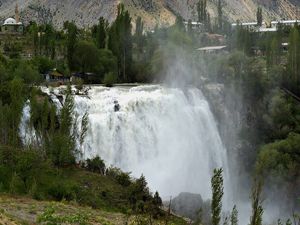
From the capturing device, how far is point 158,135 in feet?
162

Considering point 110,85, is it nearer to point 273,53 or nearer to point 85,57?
point 85,57

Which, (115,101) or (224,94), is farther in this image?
(224,94)

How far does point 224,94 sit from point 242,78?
17.6 feet

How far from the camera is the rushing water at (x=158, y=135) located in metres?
44.5

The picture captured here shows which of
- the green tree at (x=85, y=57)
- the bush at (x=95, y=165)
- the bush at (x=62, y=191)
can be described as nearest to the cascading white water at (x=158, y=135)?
the bush at (x=95, y=165)

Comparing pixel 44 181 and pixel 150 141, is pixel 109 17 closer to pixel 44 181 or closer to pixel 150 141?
pixel 150 141

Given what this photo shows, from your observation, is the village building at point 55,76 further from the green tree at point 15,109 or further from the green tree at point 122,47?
the green tree at point 15,109

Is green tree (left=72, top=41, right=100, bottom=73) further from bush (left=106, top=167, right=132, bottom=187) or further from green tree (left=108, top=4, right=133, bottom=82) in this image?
bush (left=106, top=167, right=132, bottom=187)

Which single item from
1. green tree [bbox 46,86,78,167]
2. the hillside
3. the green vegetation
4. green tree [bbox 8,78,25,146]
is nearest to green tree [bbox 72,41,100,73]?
the green vegetation

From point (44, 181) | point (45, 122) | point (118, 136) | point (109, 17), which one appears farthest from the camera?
point (109, 17)

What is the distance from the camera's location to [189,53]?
7000cm

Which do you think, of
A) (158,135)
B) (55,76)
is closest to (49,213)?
(158,135)

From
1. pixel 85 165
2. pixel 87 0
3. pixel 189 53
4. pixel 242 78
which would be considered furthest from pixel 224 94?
pixel 87 0

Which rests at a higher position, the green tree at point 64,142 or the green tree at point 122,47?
the green tree at point 122,47
